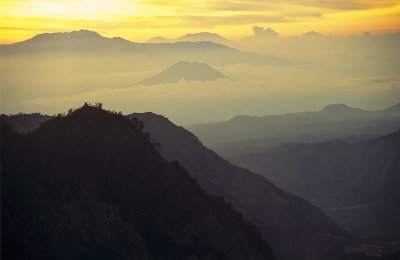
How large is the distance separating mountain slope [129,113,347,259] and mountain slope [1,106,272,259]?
4077 cm

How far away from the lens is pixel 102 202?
83.6 meters

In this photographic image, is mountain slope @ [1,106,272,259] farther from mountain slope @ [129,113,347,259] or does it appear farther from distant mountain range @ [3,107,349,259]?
distant mountain range @ [3,107,349,259]

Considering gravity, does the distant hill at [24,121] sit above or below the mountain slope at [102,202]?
above

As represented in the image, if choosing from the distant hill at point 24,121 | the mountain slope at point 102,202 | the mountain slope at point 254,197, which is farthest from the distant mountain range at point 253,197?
the mountain slope at point 102,202

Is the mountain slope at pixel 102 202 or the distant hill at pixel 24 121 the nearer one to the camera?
the mountain slope at pixel 102 202

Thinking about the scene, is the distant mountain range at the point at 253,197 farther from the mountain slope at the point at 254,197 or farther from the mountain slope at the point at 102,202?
the mountain slope at the point at 102,202

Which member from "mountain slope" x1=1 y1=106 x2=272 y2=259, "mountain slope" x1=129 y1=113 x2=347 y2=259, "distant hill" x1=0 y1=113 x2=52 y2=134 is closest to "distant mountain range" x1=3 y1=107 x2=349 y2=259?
"mountain slope" x1=129 y1=113 x2=347 y2=259

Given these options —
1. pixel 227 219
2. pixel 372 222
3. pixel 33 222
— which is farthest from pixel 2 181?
pixel 372 222

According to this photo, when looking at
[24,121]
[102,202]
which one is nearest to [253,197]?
[24,121]

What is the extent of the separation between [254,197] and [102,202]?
7806 cm

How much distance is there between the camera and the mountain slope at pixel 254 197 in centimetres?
14612

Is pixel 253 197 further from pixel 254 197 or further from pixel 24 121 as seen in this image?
pixel 24 121

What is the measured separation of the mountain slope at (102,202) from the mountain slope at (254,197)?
4077 centimetres

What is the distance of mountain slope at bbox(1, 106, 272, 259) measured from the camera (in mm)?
73438
